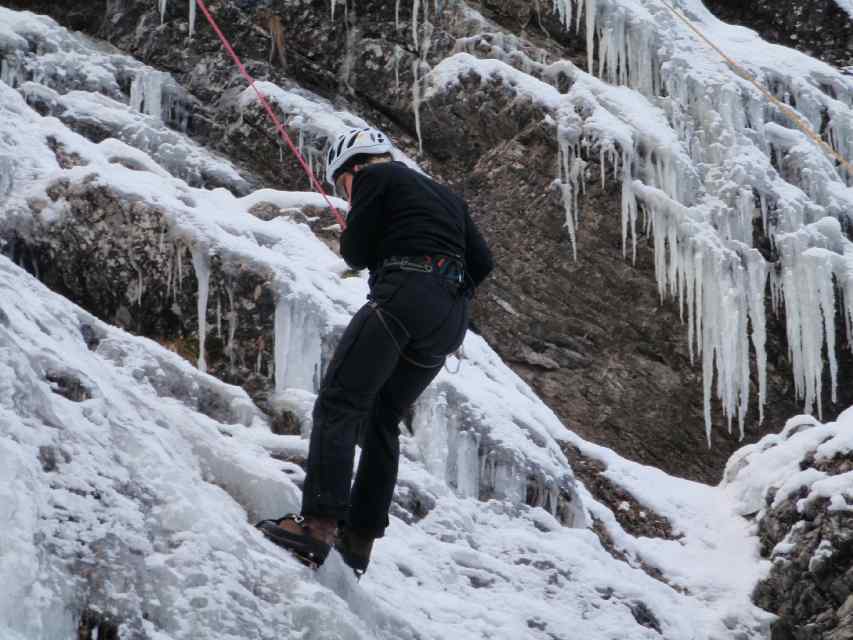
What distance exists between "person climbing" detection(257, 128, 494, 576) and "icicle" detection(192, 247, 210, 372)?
7.41 feet

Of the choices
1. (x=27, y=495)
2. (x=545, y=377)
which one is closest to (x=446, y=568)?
(x=27, y=495)

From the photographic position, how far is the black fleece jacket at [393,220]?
3.94m

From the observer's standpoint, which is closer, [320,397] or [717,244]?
[320,397]

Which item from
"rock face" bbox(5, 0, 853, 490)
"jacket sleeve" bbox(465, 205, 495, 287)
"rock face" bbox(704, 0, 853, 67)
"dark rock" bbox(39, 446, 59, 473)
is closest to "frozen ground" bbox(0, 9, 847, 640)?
"dark rock" bbox(39, 446, 59, 473)

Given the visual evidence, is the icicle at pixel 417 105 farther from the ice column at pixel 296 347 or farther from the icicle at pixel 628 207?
the ice column at pixel 296 347

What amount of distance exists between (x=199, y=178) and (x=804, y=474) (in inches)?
218

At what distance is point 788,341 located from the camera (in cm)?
946

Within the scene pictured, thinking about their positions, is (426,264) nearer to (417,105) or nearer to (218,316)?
(218,316)

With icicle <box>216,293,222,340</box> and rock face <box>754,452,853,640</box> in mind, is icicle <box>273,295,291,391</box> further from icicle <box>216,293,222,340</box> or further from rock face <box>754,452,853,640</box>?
rock face <box>754,452,853,640</box>

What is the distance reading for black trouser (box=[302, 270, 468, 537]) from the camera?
11.9 ft

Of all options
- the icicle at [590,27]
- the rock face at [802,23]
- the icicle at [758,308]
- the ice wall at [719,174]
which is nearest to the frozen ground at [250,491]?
the icicle at [758,308]

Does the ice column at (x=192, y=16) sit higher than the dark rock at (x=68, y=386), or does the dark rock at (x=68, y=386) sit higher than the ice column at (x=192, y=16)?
the ice column at (x=192, y=16)

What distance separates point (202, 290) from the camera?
6.25 meters

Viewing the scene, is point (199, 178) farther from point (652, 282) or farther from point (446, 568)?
point (446, 568)
